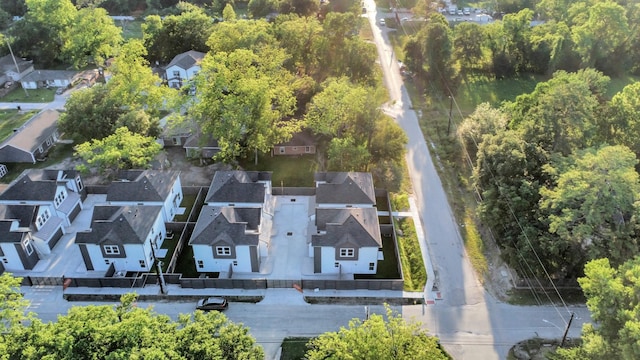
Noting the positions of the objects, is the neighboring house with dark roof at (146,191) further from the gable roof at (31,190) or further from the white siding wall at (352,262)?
the white siding wall at (352,262)

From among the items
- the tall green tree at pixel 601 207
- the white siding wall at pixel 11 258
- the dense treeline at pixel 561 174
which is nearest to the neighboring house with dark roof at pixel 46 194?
the white siding wall at pixel 11 258

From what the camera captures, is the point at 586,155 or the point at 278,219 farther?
the point at 278,219

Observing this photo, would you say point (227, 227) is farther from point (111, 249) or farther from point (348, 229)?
point (348, 229)

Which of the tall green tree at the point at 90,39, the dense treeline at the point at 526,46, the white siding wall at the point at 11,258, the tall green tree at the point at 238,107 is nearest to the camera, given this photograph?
the white siding wall at the point at 11,258

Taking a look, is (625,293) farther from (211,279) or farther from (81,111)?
(81,111)

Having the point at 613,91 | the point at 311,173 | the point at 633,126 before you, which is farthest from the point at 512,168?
the point at 613,91

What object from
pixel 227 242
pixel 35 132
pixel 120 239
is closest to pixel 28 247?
pixel 120 239
